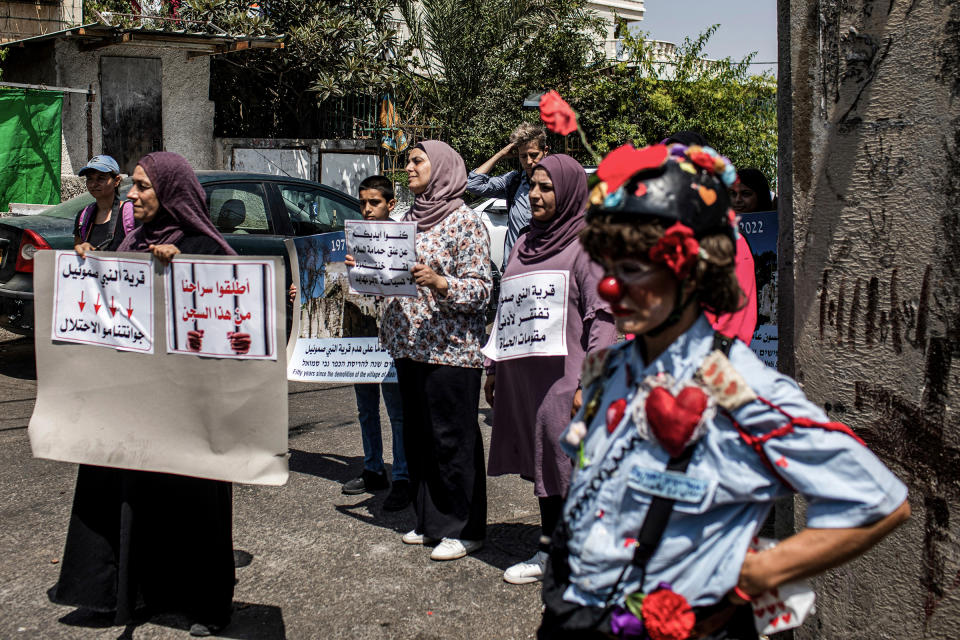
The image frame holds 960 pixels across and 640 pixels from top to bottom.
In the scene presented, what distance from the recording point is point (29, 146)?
12.4 m

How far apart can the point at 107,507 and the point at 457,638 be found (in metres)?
1.54

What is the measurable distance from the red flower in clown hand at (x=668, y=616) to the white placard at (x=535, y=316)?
7.06 ft

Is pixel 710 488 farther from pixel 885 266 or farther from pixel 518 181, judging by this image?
pixel 518 181

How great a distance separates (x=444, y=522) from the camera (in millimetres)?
4656

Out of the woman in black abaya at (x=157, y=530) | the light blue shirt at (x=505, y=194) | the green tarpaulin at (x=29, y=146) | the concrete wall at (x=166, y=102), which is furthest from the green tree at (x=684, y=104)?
the woman in black abaya at (x=157, y=530)

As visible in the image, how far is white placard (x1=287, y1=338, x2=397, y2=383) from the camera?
5406 millimetres

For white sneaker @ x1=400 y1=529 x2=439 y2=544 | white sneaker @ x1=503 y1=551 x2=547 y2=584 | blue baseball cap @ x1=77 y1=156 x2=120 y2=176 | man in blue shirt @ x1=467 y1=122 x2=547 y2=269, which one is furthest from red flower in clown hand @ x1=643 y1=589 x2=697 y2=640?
blue baseball cap @ x1=77 y1=156 x2=120 y2=176

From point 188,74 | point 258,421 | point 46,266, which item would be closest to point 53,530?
point 46,266

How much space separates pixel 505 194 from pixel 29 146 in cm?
853

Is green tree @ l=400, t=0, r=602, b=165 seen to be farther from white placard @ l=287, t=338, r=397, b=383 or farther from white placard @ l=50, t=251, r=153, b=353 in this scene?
white placard @ l=50, t=251, r=153, b=353

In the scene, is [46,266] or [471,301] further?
[471,301]

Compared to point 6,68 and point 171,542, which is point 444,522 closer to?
point 171,542

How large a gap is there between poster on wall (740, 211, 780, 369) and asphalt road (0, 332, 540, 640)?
154 cm

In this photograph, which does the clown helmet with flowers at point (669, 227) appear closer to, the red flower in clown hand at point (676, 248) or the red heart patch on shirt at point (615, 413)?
the red flower in clown hand at point (676, 248)
